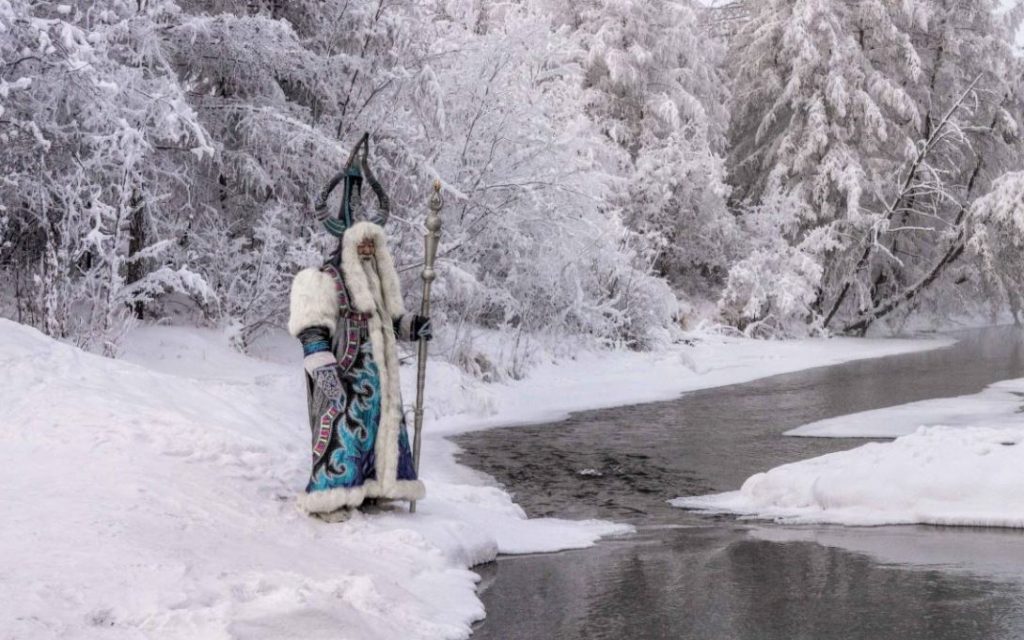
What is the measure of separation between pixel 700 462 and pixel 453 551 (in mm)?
4806

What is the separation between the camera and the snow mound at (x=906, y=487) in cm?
712

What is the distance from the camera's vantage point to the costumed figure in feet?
19.6

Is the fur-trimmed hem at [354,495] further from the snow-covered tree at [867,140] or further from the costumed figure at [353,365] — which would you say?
the snow-covered tree at [867,140]

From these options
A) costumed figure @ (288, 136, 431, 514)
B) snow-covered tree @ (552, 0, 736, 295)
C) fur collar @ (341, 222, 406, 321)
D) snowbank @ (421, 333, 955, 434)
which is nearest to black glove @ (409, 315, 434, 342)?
costumed figure @ (288, 136, 431, 514)

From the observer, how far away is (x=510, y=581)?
593 centimetres

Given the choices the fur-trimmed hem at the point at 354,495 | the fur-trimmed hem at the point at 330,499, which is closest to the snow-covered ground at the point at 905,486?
the fur-trimmed hem at the point at 354,495

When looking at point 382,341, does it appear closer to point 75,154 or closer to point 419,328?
point 419,328

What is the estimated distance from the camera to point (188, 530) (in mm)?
4984

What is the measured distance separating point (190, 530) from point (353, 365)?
1488mm

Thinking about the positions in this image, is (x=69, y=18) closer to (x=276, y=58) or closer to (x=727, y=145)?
(x=276, y=58)

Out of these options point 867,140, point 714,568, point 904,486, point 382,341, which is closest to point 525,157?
point 904,486

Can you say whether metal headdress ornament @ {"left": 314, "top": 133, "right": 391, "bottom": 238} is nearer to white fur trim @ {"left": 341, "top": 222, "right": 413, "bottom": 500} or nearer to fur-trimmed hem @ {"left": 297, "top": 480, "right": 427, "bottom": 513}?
white fur trim @ {"left": 341, "top": 222, "right": 413, "bottom": 500}

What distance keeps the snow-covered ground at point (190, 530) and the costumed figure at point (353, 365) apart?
218 mm

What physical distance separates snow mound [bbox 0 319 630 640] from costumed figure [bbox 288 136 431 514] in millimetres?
223
